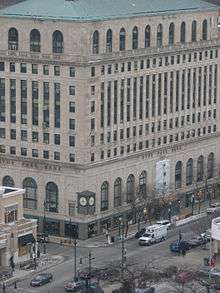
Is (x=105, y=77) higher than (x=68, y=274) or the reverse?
higher

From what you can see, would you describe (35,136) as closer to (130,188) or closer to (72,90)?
(72,90)

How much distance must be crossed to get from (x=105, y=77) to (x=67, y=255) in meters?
27.4

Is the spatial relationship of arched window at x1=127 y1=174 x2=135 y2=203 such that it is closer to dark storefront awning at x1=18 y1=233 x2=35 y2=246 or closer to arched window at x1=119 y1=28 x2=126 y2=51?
arched window at x1=119 y1=28 x2=126 y2=51

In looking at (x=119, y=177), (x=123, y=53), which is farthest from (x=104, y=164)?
(x=123, y=53)

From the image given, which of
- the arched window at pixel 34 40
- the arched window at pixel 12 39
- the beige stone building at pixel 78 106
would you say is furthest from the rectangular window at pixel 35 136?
the arched window at pixel 12 39

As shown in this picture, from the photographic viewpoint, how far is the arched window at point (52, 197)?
604 ft

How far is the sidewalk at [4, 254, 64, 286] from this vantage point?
160375 mm

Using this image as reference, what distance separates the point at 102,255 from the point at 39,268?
414 inches

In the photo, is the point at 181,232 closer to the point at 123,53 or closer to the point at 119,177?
the point at 119,177

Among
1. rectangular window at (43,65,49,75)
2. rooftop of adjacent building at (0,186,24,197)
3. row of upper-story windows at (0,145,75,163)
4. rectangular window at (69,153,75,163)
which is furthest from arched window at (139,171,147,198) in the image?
rooftop of adjacent building at (0,186,24,197)

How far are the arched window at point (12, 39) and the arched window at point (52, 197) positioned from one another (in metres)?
21.0

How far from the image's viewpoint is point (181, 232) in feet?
609

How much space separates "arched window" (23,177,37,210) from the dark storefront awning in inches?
632

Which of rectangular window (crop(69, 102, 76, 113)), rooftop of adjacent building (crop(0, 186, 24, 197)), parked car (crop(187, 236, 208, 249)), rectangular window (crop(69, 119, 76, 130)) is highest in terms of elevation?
rectangular window (crop(69, 102, 76, 113))
